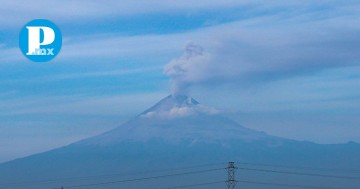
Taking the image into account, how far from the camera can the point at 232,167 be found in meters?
77.1

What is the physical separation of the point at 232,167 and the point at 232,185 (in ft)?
12.8

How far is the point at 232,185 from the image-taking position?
80.4m
